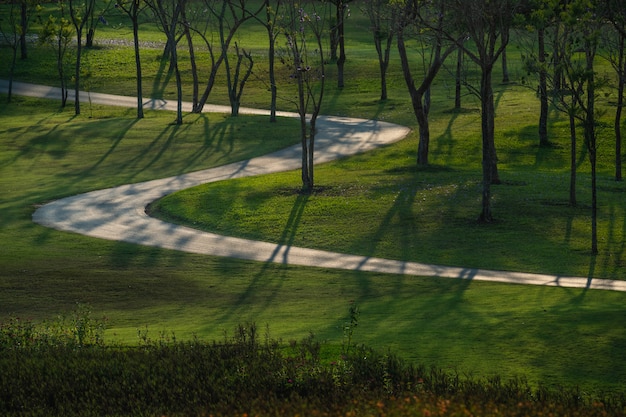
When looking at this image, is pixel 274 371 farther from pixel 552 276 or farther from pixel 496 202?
pixel 496 202

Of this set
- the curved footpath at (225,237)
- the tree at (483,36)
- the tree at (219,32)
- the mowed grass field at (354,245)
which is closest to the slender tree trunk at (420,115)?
the mowed grass field at (354,245)

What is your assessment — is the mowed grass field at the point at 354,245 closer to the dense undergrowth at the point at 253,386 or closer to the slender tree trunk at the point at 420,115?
the slender tree trunk at the point at 420,115

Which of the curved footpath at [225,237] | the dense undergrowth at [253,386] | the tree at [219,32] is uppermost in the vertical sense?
the tree at [219,32]

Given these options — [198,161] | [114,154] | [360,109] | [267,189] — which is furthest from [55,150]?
[360,109]

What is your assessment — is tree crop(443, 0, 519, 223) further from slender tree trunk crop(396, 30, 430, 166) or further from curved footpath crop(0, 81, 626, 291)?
slender tree trunk crop(396, 30, 430, 166)

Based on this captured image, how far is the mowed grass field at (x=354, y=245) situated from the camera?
55.2 ft

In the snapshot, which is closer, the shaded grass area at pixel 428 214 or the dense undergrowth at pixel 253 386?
the dense undergrowth at pixel 253 386

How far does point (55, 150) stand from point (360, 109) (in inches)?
865

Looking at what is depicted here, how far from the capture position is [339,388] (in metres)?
13.1

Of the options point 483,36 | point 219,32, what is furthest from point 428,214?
point 219,32

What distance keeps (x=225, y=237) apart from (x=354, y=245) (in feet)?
14.8

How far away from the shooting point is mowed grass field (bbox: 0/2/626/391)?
16812 millimetres

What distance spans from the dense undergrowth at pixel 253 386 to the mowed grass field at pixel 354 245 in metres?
1.36

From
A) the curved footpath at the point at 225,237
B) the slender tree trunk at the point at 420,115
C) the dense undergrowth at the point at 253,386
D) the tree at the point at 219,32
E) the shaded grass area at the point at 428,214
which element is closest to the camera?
the dense undergrowth at the point at 253,386
